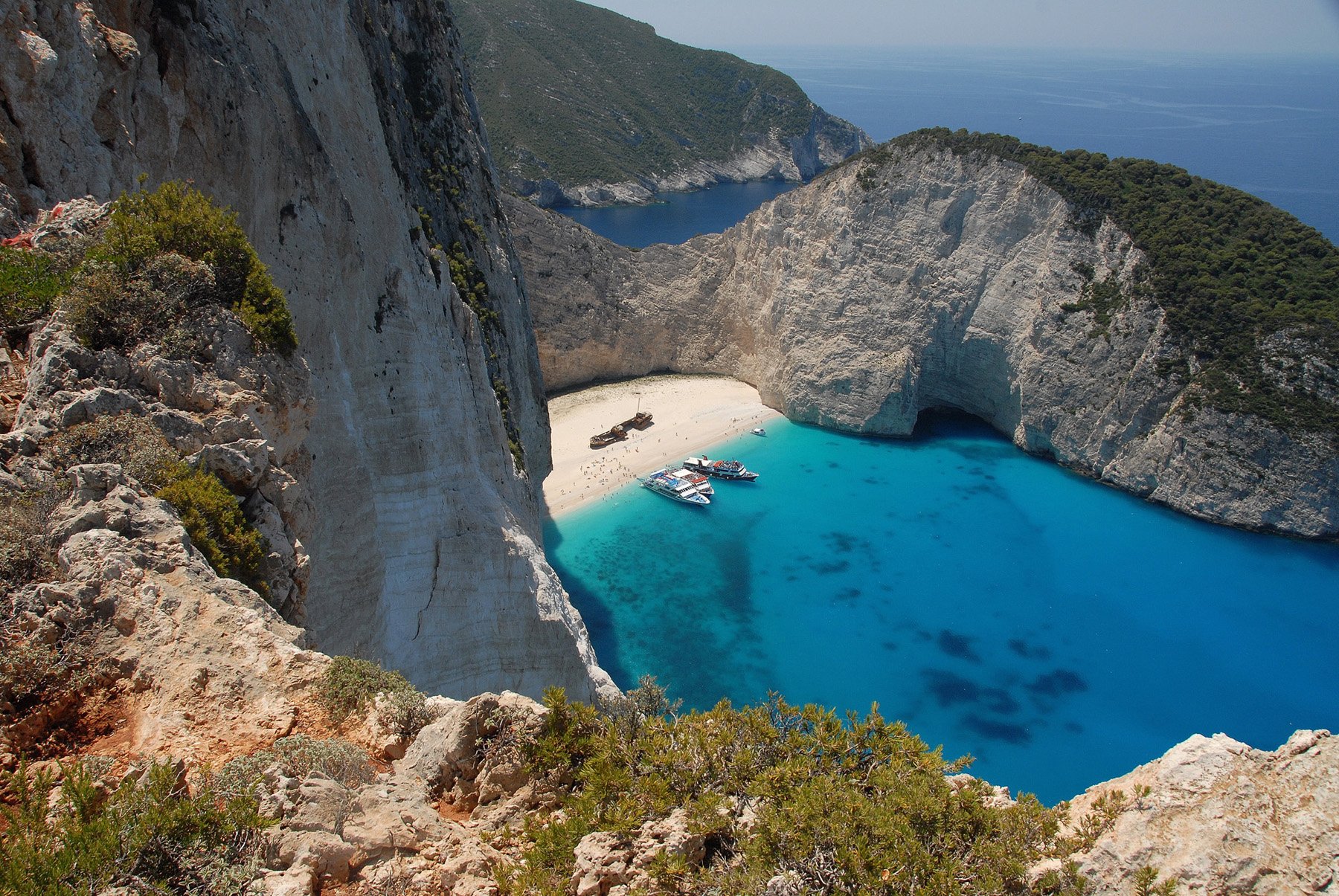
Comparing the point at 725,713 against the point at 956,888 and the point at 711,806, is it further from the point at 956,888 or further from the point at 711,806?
A: the point at 956,888

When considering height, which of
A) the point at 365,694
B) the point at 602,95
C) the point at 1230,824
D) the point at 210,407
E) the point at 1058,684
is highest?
the point at 602,95

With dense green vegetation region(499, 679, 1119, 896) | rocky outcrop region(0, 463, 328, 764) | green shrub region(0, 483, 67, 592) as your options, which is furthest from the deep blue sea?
green shrub region(0, 483, 67, 592)

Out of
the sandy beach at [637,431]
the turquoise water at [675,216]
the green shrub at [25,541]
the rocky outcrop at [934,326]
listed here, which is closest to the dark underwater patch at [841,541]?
the sandy beach at [637,431]

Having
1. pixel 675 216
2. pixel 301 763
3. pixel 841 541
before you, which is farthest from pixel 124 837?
pixel 675 216

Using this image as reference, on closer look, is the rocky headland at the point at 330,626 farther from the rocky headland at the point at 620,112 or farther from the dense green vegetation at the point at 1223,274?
the rocky headland at the point at 620,112

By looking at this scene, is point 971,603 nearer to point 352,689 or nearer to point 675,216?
point 352,689
